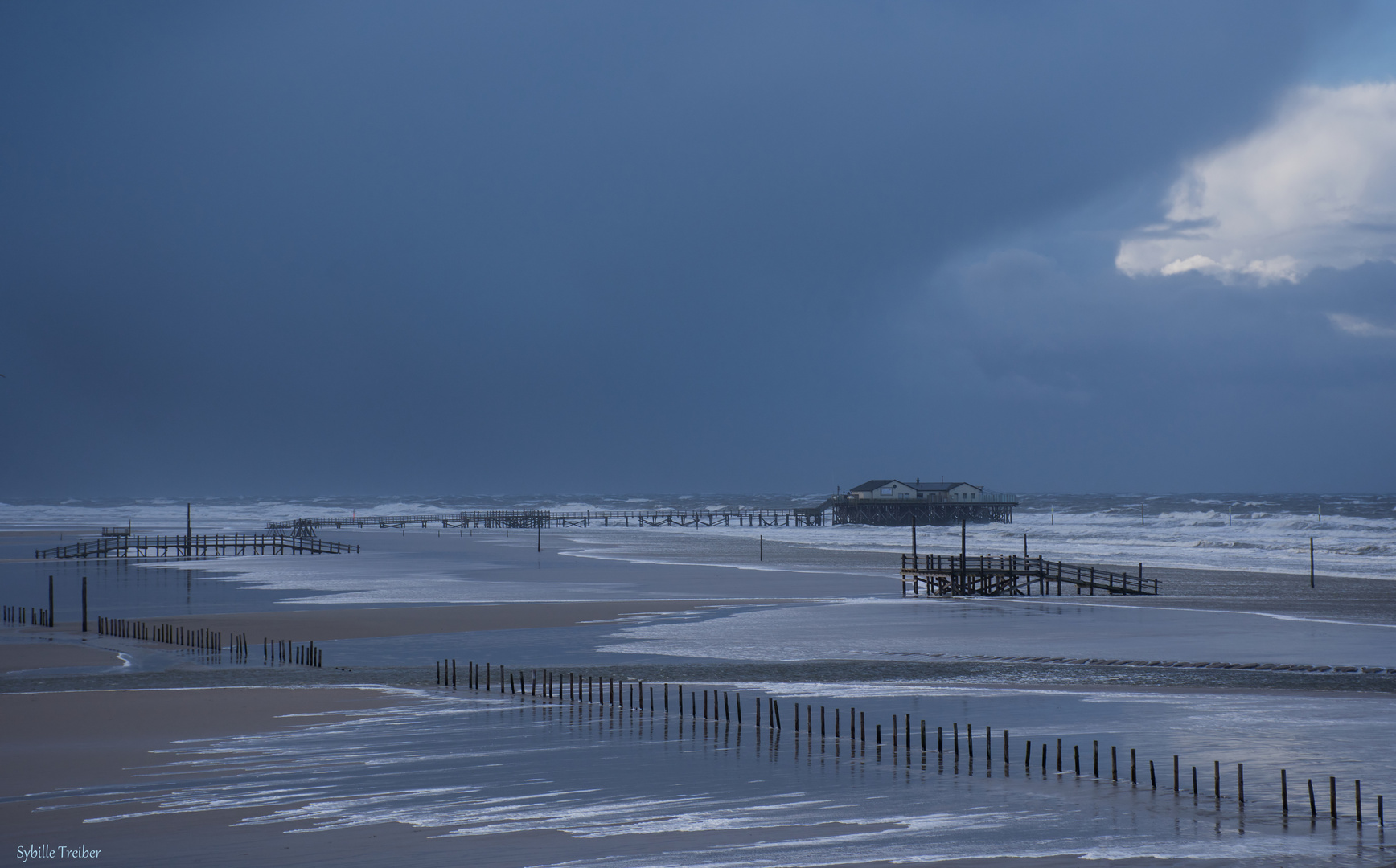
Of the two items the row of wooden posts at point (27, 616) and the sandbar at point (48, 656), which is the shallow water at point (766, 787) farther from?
the row of wooden posts at point (27, 616)

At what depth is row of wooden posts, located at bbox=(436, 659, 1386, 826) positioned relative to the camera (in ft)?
44.0

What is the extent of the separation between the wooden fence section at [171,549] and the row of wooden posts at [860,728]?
5570 cm

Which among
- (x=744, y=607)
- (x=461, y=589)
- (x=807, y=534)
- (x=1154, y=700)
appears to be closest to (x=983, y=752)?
(x=1154, y=700)

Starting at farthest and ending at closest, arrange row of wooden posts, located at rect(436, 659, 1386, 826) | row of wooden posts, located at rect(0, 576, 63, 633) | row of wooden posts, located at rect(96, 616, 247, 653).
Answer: row of wooden posts, located at rect(0, 576, 63, 633)
row of wooden posts, located at rect(96, 616, 247, 653)
row of wooden posts, located at rect(436, 659, 1386, 826)

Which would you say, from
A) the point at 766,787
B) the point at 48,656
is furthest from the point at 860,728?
the point at 48,656

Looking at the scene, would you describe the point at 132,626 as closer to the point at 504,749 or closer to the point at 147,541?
the point at 504,749

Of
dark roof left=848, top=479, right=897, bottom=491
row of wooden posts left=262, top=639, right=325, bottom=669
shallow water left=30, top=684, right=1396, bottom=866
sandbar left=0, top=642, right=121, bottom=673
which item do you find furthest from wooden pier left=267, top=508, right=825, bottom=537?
shallow water left=30, top=684, right=1396, bottom=866

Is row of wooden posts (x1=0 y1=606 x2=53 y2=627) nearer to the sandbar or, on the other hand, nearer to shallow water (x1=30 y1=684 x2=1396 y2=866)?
the sandbar

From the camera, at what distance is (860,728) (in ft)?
57.4

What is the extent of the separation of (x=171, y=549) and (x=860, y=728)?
75531 mm

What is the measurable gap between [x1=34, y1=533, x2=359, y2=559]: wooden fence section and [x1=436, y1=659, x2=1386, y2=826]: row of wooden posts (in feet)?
183

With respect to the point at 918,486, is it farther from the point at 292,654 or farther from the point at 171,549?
the point at 292,654

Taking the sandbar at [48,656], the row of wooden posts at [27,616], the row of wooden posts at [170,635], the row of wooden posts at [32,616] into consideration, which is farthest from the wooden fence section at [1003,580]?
the row of wooden posts at [27,616]

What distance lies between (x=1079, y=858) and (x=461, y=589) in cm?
3923
